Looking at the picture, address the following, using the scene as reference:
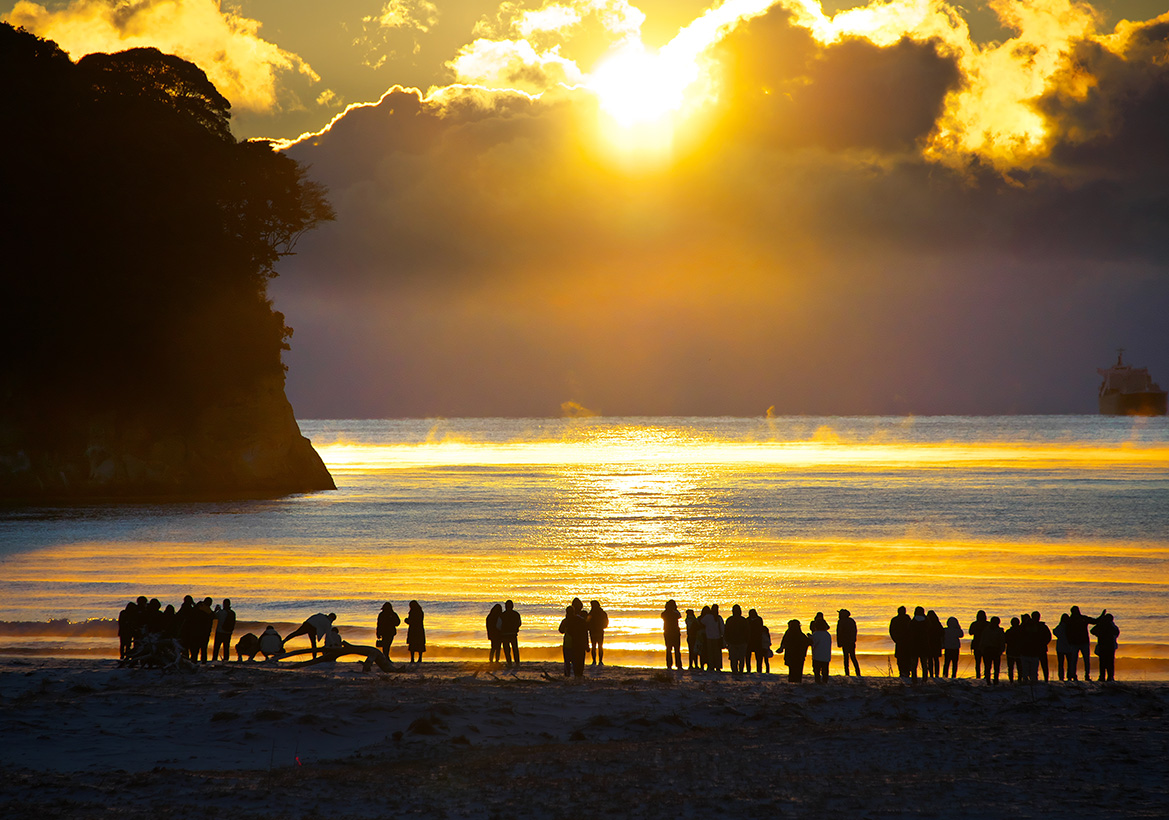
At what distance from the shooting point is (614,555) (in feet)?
139

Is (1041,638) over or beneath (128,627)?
beneath

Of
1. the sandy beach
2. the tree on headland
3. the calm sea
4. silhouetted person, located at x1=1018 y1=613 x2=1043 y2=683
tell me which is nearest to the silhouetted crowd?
silhouetted person, located at x1=1018 y1=613 x2=1043 y2=683

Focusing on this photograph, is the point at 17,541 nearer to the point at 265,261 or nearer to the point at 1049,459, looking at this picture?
the point at 265,261

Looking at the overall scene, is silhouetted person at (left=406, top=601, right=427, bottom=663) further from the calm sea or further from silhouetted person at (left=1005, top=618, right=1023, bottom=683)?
silhouetted person at (left=1005, top=618, right=1023, bottom=683)

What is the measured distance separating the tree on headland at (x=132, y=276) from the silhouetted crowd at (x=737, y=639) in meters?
54.0

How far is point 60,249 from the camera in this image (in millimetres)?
65750

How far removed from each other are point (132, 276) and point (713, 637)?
61397mm

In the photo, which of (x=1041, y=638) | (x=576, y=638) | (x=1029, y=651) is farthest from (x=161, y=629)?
(x=1041, y=638)

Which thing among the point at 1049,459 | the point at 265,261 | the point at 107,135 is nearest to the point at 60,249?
the point at 107,135

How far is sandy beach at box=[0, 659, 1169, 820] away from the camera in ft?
32.6

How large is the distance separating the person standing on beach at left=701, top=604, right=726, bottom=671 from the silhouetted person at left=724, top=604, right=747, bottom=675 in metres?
0.17

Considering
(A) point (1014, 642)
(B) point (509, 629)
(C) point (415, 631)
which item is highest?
(B) point (509, 629)

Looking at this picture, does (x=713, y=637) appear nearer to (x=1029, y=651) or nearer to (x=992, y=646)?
(x=992, y=646)

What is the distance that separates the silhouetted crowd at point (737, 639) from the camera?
18.0 meters
